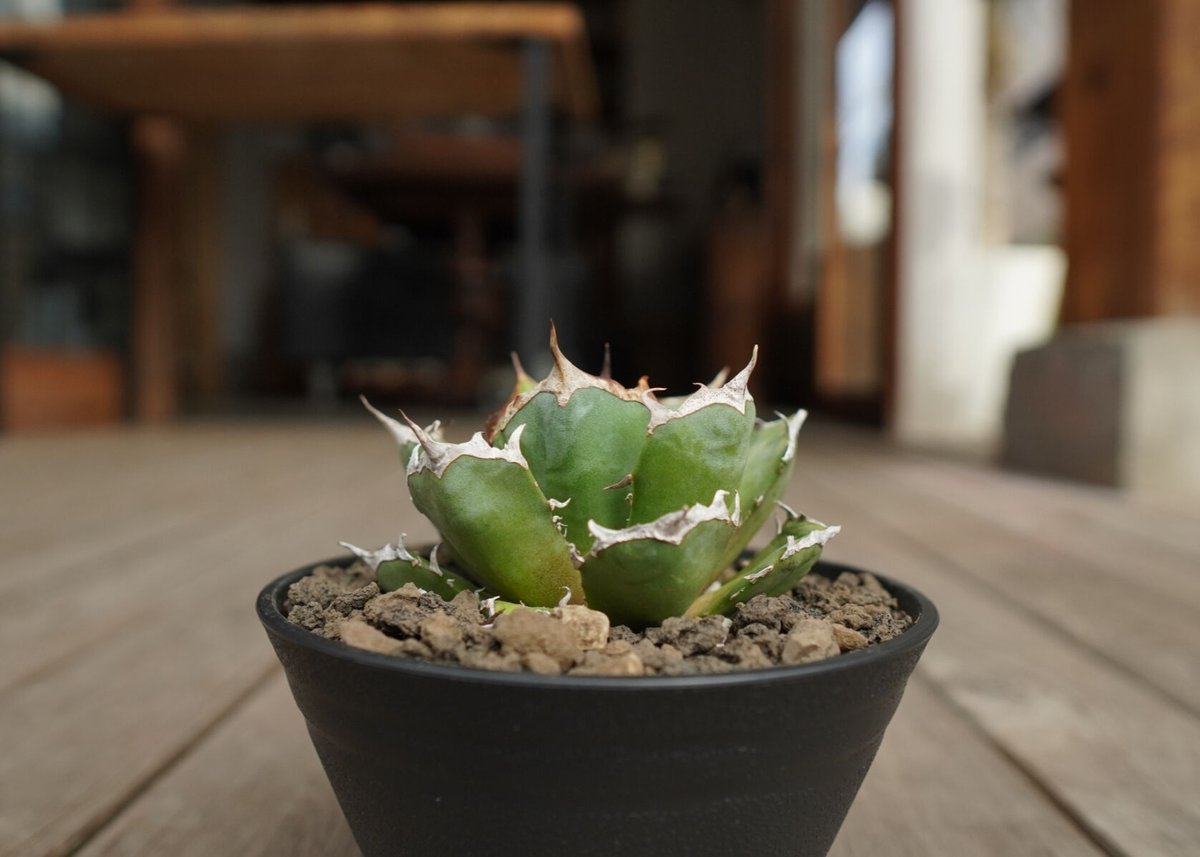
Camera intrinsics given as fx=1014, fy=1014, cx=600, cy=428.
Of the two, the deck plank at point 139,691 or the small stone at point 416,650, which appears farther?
the deck plank at point 139,691

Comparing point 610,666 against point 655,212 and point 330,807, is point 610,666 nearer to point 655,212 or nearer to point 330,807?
point 330,807

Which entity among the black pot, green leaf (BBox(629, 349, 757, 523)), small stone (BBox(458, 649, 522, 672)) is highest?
green leaf (BBox(629, 349, 757, 523))

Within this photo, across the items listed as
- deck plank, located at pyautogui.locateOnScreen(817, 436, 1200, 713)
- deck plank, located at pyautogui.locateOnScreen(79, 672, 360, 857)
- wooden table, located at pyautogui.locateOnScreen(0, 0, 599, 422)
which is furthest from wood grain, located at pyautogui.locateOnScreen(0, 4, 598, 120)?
deck plank, located at pyautogui.locateOnScreen(79, 672, 360, 857)

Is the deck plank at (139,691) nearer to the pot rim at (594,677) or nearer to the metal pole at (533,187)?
the pot rim at (594,677)

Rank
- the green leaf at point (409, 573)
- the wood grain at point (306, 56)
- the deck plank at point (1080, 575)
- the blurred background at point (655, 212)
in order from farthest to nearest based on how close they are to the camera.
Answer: the wood grain at point (306, 56) → the blurred background at point (655, 212) → the deck plank at point (1080, 575) → the green leaf at point (409, 573)

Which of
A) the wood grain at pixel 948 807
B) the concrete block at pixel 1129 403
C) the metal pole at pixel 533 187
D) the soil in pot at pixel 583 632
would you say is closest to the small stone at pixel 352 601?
the soil in pot at pixel 583 632

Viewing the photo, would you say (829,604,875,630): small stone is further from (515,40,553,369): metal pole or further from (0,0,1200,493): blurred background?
→ (515,40,553,369): metal pole

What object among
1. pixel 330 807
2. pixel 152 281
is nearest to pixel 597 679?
pixel 330 807
